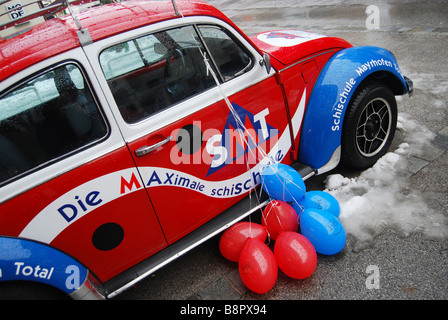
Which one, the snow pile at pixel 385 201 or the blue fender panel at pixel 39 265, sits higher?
the blue fender panel at pixel 39 265

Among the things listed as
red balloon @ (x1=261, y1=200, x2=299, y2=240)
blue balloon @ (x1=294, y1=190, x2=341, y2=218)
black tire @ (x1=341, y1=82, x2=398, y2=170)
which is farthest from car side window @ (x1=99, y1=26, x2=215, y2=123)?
black tire @ (x1=341, y1=82, x2=398, y2=170)

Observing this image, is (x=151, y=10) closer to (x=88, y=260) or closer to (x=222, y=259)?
(x=88, y=260)

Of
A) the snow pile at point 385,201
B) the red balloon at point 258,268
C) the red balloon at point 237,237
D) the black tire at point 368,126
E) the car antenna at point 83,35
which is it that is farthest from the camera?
the black tire at point 368,126

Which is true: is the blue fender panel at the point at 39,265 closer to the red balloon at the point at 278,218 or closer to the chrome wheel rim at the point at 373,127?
the red balloon at the point at 278,218

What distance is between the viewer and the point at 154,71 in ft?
7.23

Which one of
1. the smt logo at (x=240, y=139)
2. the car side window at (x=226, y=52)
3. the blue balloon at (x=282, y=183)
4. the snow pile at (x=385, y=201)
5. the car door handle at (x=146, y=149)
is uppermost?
the car side window at (x=226, y=52)

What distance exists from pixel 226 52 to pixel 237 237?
4.61 feet

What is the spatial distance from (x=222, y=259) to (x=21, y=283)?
4.67 ft

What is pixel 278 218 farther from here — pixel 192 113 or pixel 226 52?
pixel 226 52

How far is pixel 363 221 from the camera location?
8.87ft

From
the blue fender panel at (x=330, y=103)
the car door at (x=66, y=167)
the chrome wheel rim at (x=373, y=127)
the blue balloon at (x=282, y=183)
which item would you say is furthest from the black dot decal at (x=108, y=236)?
the chrome wheel rim at (x=373, y=127)

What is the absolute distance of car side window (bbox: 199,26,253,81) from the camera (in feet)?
7.81

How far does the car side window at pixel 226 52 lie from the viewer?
238 cm

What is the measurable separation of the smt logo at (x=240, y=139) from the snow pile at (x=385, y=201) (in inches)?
37.7
